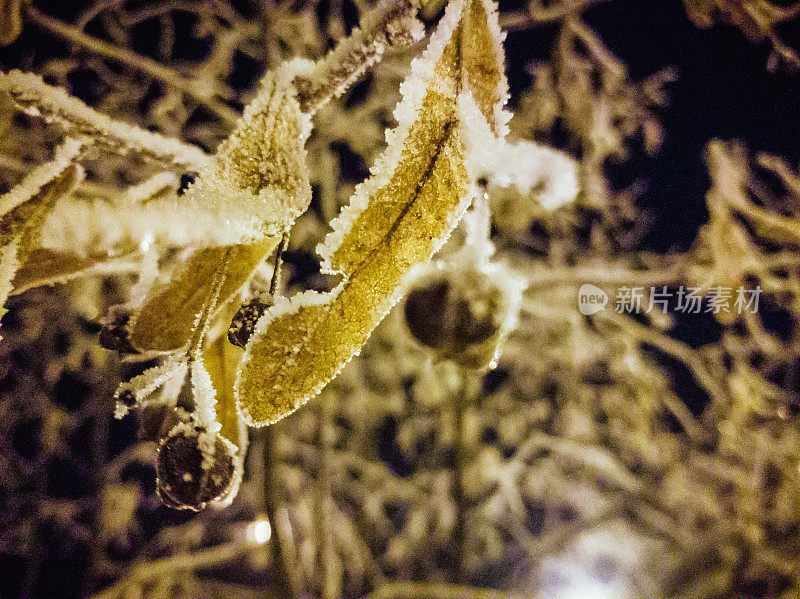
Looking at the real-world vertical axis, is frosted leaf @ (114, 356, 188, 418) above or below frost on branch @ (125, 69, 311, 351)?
below

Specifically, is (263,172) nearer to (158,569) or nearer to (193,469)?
(193,469)

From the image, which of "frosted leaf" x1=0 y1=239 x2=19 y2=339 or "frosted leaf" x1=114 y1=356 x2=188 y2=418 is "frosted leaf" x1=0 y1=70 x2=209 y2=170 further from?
"frosted leaf" x1=114 y1=356 x2=188 y2=418

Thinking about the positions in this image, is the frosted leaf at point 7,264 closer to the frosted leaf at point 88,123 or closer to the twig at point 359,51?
the frosted leaf at point 88,123

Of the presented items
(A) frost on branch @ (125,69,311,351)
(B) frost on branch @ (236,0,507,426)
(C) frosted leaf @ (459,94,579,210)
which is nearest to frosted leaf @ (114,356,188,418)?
(A) frost on branch @ (125,69,311,351)

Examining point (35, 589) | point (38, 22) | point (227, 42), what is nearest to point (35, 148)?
point (227, 42)

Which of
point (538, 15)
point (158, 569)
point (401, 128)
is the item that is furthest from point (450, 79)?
point (158, 569)

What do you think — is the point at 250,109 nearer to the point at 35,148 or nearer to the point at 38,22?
the point at 38,22

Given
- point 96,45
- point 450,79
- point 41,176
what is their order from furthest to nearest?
point 96,45
point 41,176
point 450,79
